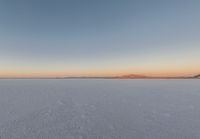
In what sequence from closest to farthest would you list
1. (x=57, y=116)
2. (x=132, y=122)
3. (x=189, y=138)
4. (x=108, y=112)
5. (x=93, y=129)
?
(x=189, y=138) → (x=93, y=129) → (x=132, y=122) → (x=57, y=116) → (x=108, y=112)

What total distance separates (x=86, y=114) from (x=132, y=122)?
7.00ft

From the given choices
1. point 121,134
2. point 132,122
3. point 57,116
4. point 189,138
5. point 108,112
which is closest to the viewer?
point 189,138

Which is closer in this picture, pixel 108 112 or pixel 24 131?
pixel 24 131

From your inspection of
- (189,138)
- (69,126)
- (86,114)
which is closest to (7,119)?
(69,126)

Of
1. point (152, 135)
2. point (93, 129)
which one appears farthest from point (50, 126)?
point (152, 135)

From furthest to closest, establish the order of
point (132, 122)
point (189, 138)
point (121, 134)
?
point (132, 122) → point (121, 134) → point (189, 138)

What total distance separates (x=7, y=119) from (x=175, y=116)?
7.11 meters

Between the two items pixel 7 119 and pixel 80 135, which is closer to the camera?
pixel 80 135

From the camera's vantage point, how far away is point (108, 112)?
23.2 ft

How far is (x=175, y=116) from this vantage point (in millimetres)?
6410

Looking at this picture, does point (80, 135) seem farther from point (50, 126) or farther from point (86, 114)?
point (86, 114)

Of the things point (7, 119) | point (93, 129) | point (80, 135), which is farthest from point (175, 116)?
point (7, 119)

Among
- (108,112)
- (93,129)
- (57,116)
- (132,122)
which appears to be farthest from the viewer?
(108,112)

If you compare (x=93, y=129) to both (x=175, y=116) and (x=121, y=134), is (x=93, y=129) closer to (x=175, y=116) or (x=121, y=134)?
(x=121, y=134)
